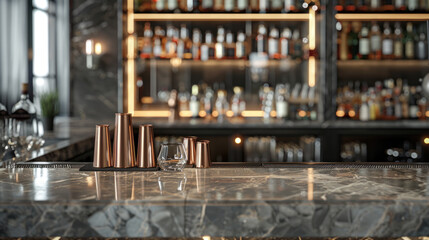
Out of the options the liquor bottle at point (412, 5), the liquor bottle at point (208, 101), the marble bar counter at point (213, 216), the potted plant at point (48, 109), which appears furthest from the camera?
the liquor bottle at point (208, 101)

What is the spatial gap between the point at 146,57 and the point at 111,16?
447 millimetres

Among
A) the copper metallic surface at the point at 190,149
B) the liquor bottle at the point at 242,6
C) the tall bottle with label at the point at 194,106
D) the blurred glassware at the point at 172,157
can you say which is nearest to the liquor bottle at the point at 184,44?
the tall bottle with label at the point at 194,106

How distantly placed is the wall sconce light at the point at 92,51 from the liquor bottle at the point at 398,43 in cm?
248

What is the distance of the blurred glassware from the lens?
1.57 metres

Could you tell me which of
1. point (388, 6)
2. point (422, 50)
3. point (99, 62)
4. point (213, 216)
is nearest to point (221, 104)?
point (99, 62)

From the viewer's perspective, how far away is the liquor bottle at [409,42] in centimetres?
421

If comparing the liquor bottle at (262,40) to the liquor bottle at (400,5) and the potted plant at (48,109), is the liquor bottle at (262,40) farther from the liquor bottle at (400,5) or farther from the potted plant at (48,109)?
the potted plant at (48,109)

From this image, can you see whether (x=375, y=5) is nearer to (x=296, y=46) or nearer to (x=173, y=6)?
(x=296, y=46)

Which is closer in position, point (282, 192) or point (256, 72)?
point (282, 192)

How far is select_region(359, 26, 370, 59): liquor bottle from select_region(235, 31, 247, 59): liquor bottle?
979 mm

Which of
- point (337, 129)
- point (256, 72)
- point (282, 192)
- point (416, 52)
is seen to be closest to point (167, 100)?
point (256, 72)

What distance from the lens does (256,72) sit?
4.45m

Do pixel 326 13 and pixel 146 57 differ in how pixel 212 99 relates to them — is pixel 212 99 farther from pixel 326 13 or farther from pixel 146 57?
pixel 326 13

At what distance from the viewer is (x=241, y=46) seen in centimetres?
437
